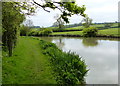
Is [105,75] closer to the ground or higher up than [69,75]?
closer to the ground

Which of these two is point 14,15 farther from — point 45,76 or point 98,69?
point 98,69

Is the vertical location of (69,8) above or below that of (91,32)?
above

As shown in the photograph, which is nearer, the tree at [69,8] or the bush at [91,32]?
the tree at [69,8]

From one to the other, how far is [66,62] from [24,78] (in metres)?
3.16

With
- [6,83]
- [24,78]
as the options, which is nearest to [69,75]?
[24,78]

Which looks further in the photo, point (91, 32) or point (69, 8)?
point (91, 32)

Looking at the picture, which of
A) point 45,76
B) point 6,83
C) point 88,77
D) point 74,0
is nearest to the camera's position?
point 74,0

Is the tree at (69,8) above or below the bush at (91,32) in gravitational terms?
above

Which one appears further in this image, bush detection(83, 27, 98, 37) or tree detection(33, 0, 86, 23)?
bush detection(83, 27, 98, 37)

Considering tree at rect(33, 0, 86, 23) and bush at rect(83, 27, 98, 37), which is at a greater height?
tree at rect(33, 0, 86, 23)

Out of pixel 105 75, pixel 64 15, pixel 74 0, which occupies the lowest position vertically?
pixel 105 75

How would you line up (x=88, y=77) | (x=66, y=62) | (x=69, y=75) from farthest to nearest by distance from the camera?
(x=88, y=77) → (x=66, y=62) → (x=69, y=75)

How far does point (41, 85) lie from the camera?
9.66 m

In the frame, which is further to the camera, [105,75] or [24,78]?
[105,75]
